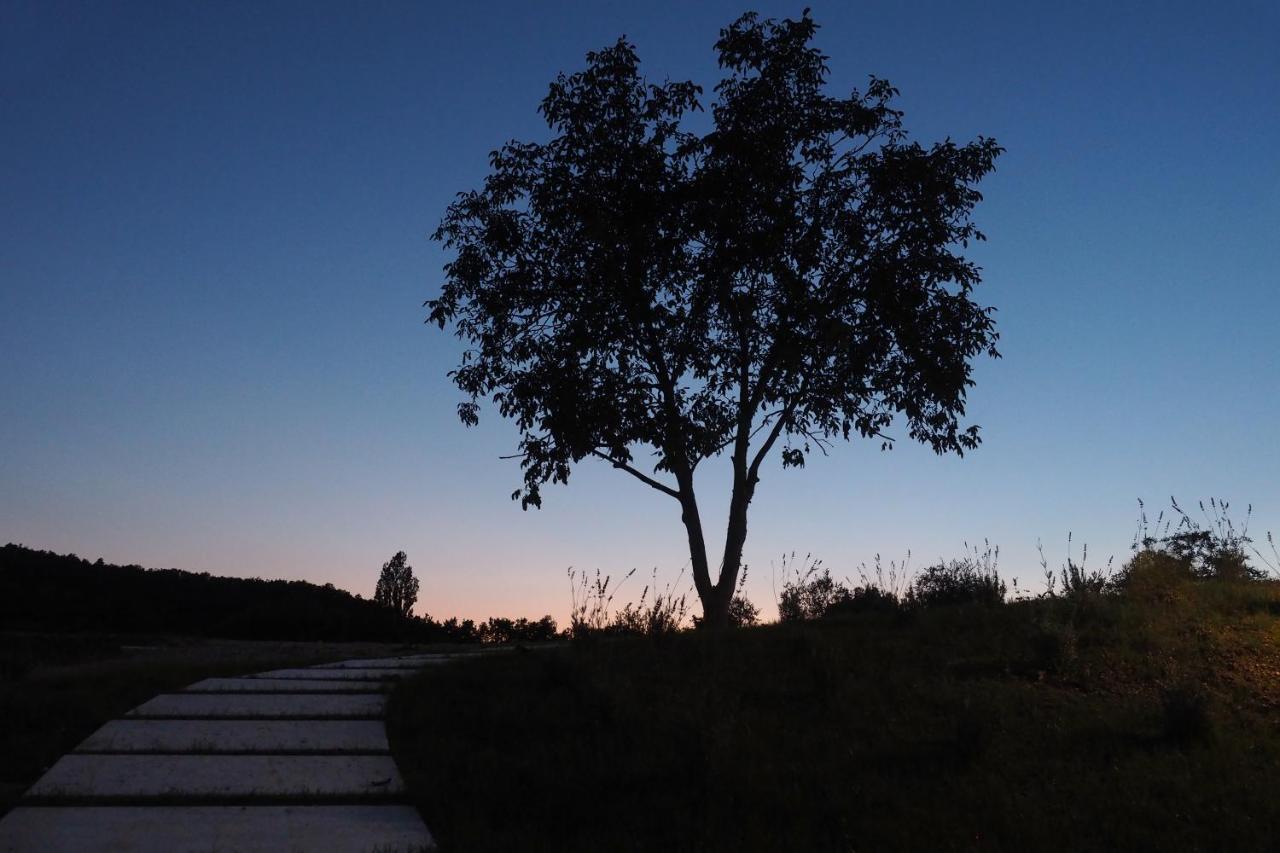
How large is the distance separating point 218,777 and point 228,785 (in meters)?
0.20

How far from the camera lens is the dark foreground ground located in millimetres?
7473

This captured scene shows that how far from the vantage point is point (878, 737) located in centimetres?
680

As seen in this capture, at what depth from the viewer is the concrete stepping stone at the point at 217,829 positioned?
5.41 meters

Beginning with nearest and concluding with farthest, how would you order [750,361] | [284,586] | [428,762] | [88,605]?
[428,762] < [750,361] < [88,605] < [284,586]

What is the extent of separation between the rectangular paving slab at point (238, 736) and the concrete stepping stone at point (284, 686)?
1.24 meters

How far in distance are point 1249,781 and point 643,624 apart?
20.6ft

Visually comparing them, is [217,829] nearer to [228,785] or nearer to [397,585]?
[228,785]

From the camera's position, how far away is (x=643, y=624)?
11203 mm

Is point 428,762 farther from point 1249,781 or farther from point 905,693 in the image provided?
point 1249,781

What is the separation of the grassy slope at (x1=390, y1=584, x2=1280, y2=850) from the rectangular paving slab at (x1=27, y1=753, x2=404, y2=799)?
1.09ft

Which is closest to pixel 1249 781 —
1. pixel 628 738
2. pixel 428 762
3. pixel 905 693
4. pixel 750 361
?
pixel 905 693

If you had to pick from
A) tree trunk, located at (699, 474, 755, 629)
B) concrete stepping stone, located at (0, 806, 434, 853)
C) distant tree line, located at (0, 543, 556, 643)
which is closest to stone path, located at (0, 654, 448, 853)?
concrete stepping stone, located at (0, 806, 434, 853)

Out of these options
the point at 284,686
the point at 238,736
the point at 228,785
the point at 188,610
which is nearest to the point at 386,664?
the point at 284,686

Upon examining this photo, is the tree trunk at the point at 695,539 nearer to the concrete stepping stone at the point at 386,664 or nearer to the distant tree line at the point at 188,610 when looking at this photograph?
the concrete stepping stone at the point at 386,664
